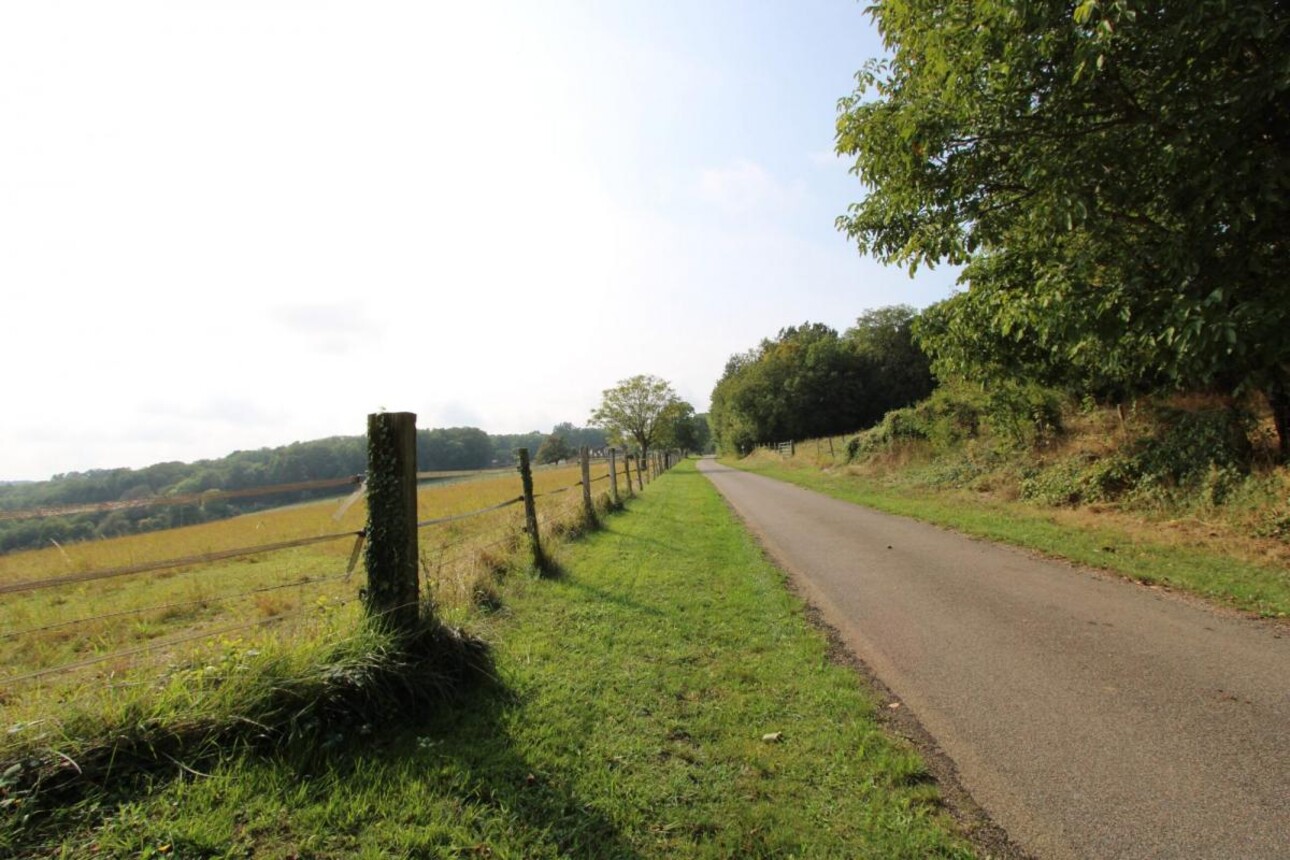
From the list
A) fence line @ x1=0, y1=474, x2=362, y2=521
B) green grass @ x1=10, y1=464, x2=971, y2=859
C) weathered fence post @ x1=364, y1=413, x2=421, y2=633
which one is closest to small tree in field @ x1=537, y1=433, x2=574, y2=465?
fence line @ x1=0, y1=474, x2=362, y2=521

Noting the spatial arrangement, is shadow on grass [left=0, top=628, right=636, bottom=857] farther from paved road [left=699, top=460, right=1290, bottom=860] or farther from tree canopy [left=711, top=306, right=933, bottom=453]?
tree canopy [left=711, top=306, right=933, bottom=453]

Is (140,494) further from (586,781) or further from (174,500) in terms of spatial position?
(586,781)

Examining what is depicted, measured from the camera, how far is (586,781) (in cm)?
282

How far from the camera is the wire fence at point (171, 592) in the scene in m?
3.60

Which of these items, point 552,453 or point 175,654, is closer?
point 175,654

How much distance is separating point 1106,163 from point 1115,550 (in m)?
4.90

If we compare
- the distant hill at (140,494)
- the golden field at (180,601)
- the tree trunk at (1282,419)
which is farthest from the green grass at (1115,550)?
the distant hill at (140,494)

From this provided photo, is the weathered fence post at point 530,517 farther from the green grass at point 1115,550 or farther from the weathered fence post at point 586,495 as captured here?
the green grass at point 1115,550

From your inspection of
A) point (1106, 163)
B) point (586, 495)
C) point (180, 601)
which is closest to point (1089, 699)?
point (1106, 163)

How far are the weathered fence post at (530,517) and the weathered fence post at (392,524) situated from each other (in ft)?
10.3

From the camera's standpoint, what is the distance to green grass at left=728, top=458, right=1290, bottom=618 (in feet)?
18.3

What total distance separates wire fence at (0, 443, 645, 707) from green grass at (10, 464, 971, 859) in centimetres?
117

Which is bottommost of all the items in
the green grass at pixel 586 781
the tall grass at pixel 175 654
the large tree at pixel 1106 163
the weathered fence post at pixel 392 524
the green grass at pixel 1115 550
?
the green grass at pixel 1115 550

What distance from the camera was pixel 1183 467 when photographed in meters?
9.60
